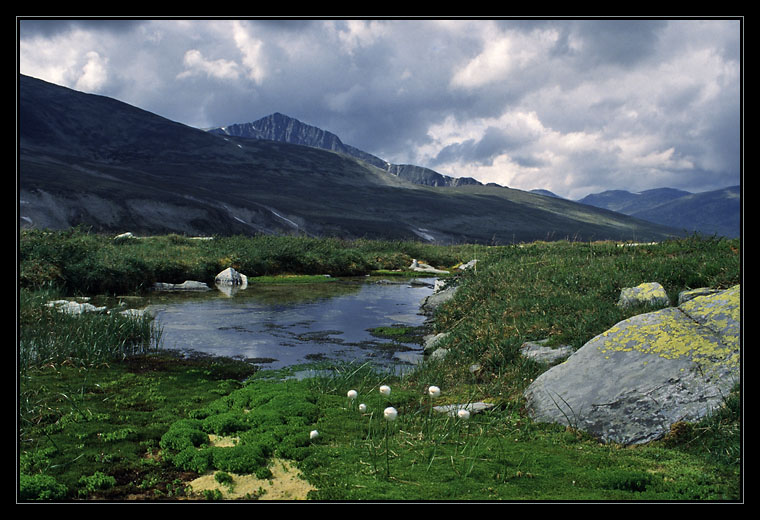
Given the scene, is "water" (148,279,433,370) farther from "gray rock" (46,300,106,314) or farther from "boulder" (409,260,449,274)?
"boulder" (409,260,449,274)

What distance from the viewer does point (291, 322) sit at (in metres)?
17.9

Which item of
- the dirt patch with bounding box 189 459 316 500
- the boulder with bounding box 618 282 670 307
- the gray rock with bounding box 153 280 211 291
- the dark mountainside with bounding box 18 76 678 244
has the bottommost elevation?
the dirt patch with bounding box 189 459 316 500

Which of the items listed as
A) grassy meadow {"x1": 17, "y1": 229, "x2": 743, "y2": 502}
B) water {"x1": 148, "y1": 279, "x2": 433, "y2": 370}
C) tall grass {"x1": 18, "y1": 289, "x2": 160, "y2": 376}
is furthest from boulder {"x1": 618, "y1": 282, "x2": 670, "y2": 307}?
tall grass {"x1": 18, "y1": 289, "x2": 160, "y2": 376}

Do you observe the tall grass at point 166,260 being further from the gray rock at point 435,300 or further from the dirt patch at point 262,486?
the gray rock at point 435,300

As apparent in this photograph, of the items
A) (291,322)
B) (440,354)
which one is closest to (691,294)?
(440,354)

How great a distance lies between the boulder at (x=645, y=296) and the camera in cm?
963

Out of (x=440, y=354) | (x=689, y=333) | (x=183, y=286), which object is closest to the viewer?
(x=689, y=333)

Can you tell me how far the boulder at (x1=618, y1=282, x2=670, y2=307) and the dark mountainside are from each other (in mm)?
66582

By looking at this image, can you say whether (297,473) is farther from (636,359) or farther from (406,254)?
(406,254)

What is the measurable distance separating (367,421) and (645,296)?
6.06 meters

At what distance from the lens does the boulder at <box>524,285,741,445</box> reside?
611 centimetres

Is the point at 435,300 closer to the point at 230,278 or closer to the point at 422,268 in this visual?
the point at 230,278
